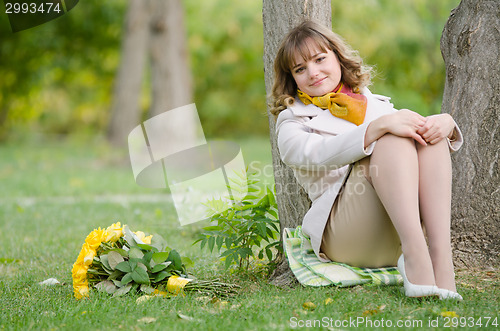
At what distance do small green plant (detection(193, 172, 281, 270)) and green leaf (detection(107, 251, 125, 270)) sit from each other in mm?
433

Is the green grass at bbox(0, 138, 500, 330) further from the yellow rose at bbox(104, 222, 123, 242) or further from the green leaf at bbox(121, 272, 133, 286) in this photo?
the yellow rose at bbox(104, 222, 123, 242)

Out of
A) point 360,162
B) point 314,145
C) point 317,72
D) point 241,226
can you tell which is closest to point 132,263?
point 241,226

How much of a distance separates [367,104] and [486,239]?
96cm

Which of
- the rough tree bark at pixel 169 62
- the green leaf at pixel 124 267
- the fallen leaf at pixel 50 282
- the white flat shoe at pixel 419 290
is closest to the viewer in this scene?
the white flat shoe at pixel 419 290

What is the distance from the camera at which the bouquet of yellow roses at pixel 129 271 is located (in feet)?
8.83

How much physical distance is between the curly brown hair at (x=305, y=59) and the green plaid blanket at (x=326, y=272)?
71 centimetres

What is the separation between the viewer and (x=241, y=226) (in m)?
3.03

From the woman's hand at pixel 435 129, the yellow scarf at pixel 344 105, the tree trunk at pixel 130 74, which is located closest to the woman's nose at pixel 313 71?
the yellow scarf at pixel 344 105

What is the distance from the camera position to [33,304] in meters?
2.63

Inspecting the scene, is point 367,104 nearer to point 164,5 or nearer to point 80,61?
point 164,5

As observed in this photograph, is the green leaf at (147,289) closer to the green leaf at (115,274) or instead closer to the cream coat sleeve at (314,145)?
the green leaf at (115,274)

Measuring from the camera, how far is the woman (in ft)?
7.64

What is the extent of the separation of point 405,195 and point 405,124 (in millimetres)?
293

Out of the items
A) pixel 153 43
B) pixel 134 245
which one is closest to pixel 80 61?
pixel 153 43
